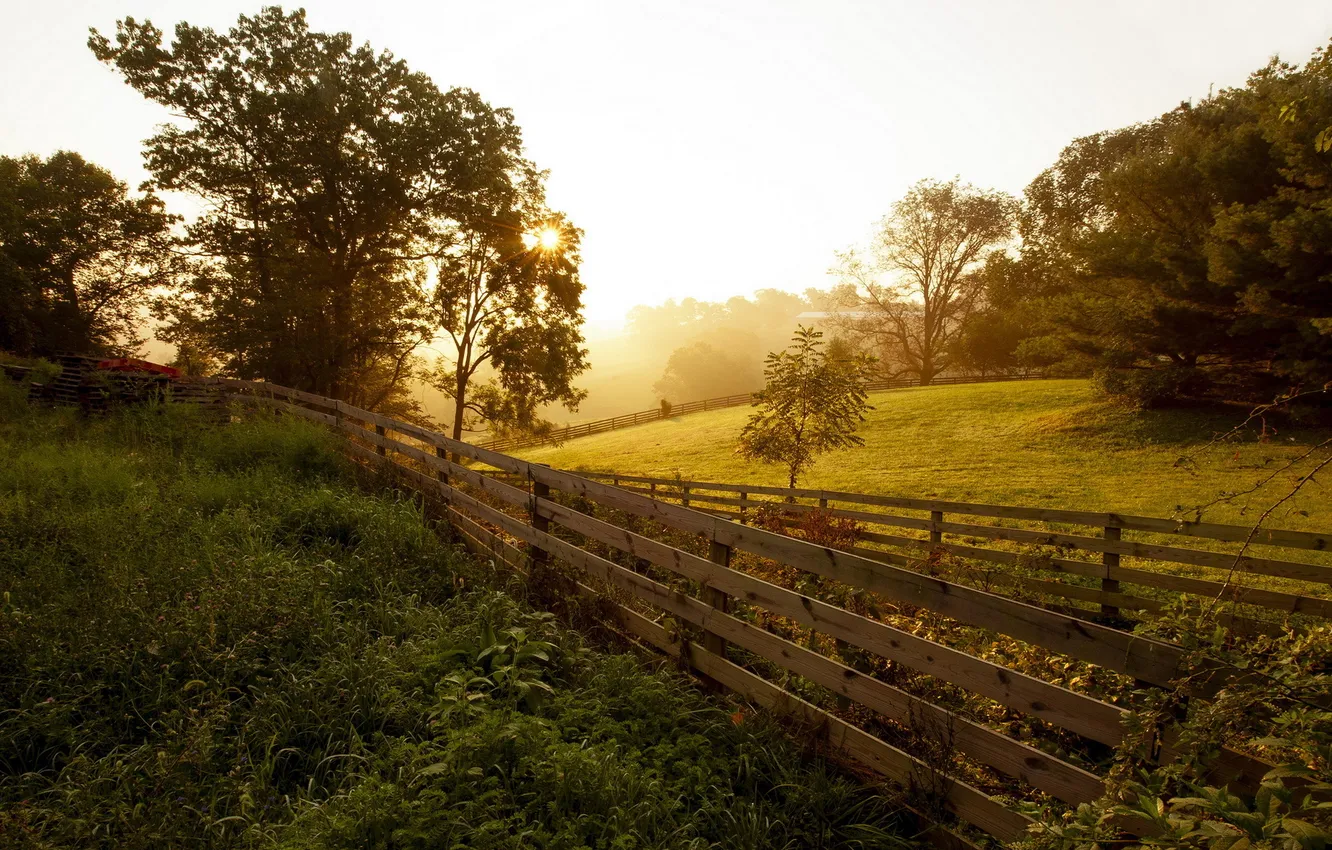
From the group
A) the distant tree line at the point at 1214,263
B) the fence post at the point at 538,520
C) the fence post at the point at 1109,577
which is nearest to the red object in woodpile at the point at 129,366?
the fence post at the point at 538,520

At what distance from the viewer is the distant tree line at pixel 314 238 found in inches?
770

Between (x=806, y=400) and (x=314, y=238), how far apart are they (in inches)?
760

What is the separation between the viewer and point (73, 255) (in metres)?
24.9

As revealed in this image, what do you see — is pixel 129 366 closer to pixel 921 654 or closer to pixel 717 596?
pixel 717 596

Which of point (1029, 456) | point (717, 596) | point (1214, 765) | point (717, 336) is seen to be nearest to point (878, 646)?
point (717, 596)

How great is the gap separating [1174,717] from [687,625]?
2650 millimetres

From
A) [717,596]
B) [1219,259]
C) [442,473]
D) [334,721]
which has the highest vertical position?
[1219,259]

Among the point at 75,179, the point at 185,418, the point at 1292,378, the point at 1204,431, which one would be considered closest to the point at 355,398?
the point at 185,418

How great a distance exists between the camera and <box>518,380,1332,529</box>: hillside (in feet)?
48.0

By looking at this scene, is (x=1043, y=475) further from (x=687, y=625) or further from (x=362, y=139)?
(x=362, y=139)

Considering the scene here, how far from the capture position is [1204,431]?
765 inches

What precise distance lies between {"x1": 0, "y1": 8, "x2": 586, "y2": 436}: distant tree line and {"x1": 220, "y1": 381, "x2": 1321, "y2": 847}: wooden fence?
1871cm

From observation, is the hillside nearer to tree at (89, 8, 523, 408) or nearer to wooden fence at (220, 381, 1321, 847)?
wooden fence at (220, 381, 1321, 847)

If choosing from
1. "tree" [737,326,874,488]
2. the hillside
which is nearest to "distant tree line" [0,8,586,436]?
the hillside
